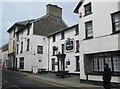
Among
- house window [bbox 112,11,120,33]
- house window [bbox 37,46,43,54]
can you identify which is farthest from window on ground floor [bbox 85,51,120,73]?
house window [bbox 37,46,43,54]

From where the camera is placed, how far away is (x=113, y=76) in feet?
43.0

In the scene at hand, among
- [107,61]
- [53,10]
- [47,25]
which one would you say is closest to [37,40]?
[47,25]

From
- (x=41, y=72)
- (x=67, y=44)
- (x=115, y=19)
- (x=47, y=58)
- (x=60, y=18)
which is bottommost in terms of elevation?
(x=41, y=72)

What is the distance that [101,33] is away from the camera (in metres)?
14.7

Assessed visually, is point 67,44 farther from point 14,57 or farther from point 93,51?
point 14,57

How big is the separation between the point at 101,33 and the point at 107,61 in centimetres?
270

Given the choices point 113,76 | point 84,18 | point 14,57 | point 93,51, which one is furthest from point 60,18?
point 113,76

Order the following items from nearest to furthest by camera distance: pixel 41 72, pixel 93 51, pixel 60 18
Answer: pixel 93 51, pixel 41 72, pixel 60 18

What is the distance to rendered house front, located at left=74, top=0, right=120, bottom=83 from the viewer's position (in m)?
13.6

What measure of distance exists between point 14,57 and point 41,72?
11319 mm

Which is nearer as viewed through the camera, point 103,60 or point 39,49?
point 103,60

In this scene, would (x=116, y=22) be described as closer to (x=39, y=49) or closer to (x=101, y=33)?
(x=101, y=33)

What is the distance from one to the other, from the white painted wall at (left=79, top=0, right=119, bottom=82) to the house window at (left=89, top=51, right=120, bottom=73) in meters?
0.62

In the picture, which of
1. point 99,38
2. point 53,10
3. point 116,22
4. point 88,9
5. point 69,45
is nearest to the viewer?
point 116,22
